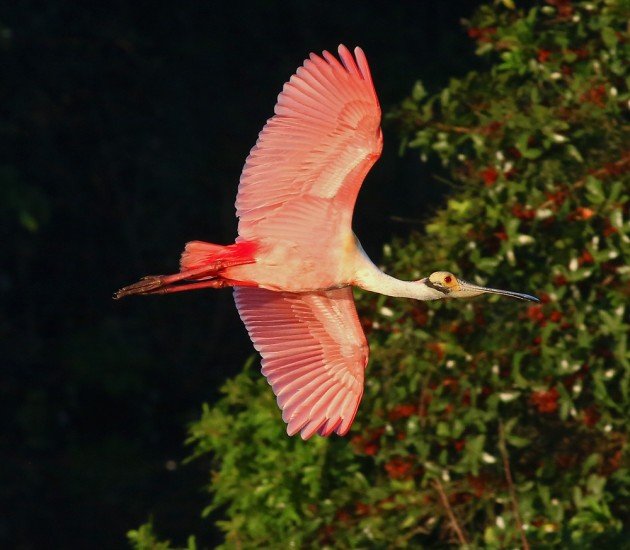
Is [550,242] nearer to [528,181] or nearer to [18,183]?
[528,181]

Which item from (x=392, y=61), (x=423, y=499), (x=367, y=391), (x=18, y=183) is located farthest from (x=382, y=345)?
(x=392, y=61)

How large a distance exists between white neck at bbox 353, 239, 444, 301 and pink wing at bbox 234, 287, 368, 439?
272 mm

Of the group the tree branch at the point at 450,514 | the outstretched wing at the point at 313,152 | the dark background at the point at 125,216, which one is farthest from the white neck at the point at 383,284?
the dark background at the point at 125,216

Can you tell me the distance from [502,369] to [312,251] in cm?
95

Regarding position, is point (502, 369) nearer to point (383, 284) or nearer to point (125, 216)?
point (383, 284)

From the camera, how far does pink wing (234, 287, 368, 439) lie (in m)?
7.17

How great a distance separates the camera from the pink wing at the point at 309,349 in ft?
23.5

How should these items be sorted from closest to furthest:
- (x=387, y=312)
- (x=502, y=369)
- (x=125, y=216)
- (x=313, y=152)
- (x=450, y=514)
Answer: (x=450, y=514) < (x=313, y=152) < (x=502, y=369) < (x=387, y=312) < (x=125, y=216)

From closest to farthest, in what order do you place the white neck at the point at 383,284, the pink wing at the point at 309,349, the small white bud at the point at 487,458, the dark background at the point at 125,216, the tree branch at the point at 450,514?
1. the tree branch at the point at 450,514
2. the white neck at the point at 383,284
3. the pink wing at the point at 309,349
4. the small white bud at the point at 487,458
5. the dark background at the point at 125,216

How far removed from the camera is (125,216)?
13750mm

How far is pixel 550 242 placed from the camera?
7.53 m

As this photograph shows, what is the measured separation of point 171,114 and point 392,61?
5.84ft

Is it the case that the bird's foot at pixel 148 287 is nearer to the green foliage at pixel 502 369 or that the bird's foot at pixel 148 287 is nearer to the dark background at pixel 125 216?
the green foliage at pixel 502 369

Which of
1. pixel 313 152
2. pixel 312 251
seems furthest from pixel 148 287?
pixel 313 152
